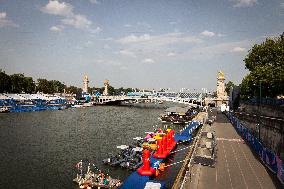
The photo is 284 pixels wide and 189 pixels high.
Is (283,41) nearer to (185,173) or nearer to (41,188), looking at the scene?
(185,173)

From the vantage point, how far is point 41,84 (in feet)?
623

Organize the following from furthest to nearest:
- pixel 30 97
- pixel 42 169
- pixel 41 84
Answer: pixel 41 84 → pixel 30 97 → pixel 42 169

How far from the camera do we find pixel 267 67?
59.1m

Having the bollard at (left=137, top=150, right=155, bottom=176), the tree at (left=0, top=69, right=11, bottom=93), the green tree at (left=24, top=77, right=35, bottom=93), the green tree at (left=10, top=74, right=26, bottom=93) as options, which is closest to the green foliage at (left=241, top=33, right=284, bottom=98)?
the bollard at (left=137, top=150, right=155, bottom=176)

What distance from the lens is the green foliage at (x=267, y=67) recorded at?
5528 cm

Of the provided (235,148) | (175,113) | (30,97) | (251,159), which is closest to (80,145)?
(235,148)

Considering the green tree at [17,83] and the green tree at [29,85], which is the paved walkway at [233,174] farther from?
the green tree at [29,85]

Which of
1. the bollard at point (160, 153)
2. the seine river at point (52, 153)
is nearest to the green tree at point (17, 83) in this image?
the seine river at point (52, 153)

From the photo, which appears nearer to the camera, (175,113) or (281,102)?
(281,102)

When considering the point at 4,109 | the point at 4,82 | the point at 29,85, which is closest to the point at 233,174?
the point at 4,109

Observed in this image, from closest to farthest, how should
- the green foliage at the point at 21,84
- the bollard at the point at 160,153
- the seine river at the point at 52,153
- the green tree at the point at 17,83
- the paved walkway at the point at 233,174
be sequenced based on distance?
the paved walkway at the point at 233,174 < the seine river at the point at 52,153 < the bollard at the point at 160,153 < the green tree at the point at 17,83 < the green foliage at the point at 21,84

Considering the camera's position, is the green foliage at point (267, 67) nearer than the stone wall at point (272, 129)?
No

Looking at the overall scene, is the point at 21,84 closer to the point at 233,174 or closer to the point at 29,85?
the point at 29,85

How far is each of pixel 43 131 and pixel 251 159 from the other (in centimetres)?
5118
